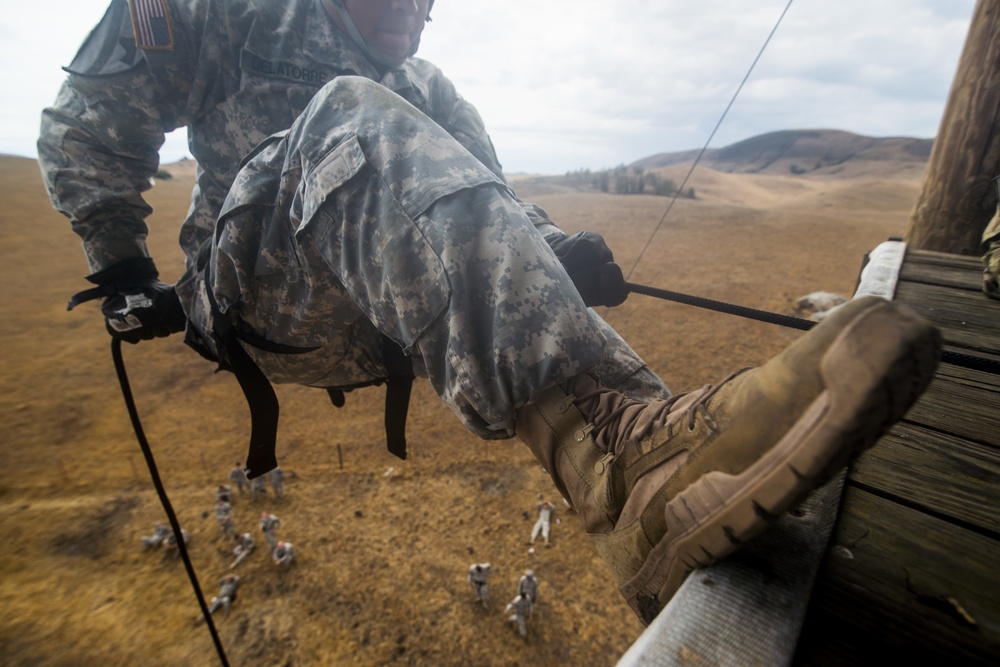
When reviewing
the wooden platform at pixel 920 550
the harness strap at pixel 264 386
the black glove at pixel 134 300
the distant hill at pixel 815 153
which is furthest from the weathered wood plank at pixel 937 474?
the distant hill at pixel 815 153

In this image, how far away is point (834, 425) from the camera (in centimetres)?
44

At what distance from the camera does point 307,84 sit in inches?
60.6

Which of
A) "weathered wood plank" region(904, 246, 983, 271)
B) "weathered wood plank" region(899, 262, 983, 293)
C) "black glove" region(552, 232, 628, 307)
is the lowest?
"weathered wood plank" region(899, 262, 983, 293)

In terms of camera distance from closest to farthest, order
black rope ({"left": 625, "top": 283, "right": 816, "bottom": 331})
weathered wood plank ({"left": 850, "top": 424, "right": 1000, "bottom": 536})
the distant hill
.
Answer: weathered wood plank ({"left": 850, "top": 424, "right": 1000, "bottom": 536}) → black rope ({"left": 625, "top": 283, "right": 816, "bottom": 331}) → the distant hill

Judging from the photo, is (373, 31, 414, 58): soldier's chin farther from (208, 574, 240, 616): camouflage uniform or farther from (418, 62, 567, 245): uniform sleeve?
(208, 574, 240, 616): camouflage uniform

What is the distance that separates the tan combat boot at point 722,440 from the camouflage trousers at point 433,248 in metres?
0.12

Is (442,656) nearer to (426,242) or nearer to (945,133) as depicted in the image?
(426,242)

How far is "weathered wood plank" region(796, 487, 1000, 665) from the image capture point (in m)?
0.46

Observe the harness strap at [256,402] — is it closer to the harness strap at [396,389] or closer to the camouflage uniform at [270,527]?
the harness strap at [396,389]

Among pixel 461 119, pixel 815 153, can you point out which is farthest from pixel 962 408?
pixel 815 153

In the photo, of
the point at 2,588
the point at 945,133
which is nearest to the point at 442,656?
the point at 2,588

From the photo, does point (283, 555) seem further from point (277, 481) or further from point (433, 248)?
point (433, 248)

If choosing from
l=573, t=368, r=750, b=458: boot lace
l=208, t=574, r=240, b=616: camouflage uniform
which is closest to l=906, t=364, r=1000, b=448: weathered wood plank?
l=573, t=368, r=750, b=458: boot lace

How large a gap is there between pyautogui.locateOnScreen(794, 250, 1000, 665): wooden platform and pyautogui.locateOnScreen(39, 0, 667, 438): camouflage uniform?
Answer: 43cm
